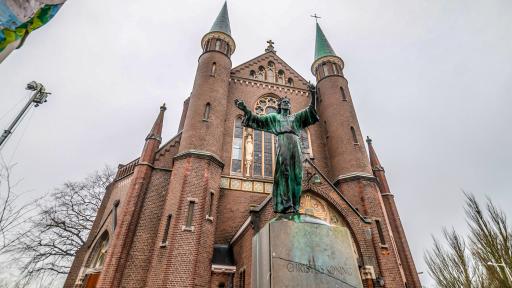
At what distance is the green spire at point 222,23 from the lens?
19.2 metres

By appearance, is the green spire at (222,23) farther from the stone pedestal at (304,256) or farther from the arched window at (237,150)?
the stone pedestal at (304,256)

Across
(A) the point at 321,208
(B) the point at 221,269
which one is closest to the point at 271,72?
(A) the point at 321,208

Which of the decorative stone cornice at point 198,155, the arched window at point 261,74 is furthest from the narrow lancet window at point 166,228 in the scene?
the arched window at point 261,74

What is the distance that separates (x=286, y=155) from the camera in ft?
14.1

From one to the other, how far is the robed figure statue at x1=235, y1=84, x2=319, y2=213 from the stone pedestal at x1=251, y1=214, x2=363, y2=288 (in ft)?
1.35

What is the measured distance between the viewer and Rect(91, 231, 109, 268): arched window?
13308 mm

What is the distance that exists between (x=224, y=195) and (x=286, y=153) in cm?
954

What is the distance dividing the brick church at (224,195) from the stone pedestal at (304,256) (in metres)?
6.32

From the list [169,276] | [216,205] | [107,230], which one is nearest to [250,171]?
[216,205]

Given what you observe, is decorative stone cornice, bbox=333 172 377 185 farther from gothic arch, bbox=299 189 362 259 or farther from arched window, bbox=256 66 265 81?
arched window, bbox=256 66 265 81

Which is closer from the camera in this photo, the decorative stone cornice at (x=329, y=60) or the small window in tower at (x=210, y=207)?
the small window in tower at (x=210, y=207)

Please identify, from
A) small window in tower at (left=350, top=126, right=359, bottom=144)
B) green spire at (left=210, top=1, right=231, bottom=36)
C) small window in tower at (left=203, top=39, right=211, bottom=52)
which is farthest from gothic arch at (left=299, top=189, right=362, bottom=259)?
green spire at (left=210, top=1, right=231, bottom=36)

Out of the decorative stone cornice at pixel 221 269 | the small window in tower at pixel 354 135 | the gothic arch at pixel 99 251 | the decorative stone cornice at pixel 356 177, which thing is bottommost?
the decorative stone cornice at pixel 221 269

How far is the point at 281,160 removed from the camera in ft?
14.2
